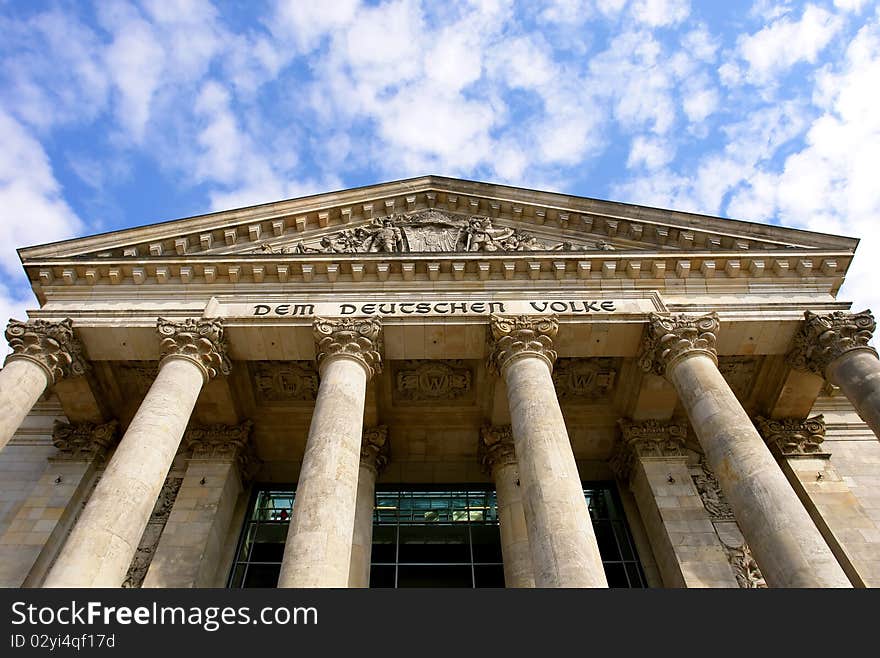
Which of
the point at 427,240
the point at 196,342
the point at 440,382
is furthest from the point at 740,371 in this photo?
the point at 196,342

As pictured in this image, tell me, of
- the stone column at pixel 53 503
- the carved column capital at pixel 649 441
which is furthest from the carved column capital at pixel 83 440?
the carved column capital at pixel 649 441

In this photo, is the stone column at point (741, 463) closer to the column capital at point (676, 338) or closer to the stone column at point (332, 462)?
the column capital at point (676, 338)

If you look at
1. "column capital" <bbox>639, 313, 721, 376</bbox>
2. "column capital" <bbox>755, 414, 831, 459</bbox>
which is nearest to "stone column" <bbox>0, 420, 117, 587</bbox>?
"column capital" <bbox>639, 313, 721, 376</bbox>

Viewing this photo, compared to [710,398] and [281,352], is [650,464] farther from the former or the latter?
[281,352]

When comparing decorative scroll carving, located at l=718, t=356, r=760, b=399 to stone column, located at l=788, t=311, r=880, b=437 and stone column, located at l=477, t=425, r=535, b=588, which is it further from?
stone column, located at l=477, t=425, r=535, b=588

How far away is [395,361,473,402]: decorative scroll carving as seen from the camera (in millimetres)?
18781

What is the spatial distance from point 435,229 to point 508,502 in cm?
860

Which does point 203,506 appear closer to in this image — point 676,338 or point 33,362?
point 33,362

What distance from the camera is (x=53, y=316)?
17.0 m

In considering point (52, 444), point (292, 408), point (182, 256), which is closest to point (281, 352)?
point (292, 408)

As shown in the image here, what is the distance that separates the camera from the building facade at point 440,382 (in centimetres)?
1546

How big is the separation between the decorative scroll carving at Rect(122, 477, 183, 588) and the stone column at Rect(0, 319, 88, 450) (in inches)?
146

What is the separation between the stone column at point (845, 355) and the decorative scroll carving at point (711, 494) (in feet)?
11.9

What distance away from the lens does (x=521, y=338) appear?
1595 centimetres
